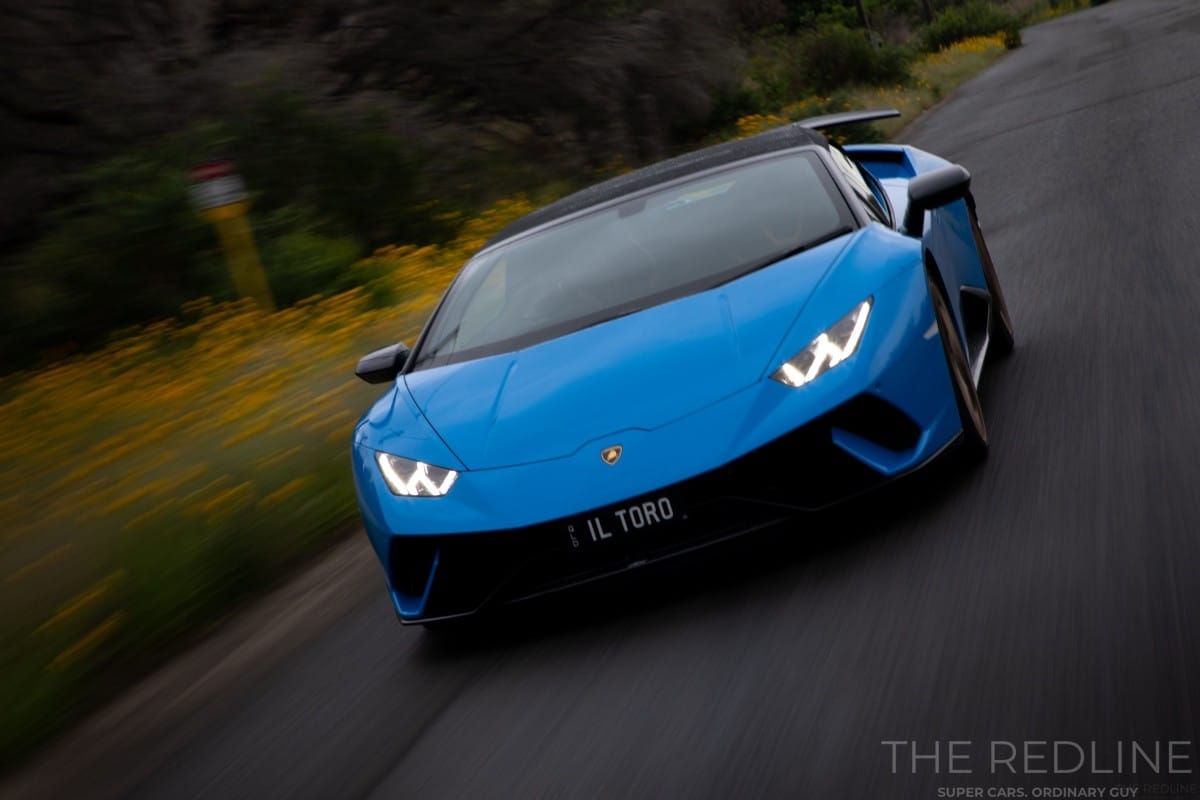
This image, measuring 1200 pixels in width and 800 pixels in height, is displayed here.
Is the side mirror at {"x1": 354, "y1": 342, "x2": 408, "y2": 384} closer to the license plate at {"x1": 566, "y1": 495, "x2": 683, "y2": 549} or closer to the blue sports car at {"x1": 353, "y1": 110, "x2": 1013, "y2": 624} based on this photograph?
the blue sports car at {"x1": 353, "y1": 110, "x2": 1013, "y2": 624}

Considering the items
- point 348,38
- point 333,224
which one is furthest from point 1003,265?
point 348,38

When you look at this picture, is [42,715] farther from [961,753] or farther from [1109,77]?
[1109,77]

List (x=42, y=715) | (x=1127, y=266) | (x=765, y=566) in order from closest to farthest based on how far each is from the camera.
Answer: (x=765, y=566) < (x=42, y=715) < (x=1127, y=266)

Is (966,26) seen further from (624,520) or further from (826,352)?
(624,520)

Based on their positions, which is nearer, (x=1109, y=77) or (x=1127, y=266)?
(x=1127, y=266)

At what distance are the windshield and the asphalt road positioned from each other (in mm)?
968

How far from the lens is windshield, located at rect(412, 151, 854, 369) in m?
4.95

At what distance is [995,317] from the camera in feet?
20.4

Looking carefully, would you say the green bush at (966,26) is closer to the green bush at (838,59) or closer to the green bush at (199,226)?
the green bush at (838,59)

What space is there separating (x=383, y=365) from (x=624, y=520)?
1.85m

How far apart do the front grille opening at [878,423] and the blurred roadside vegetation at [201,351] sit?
264cm

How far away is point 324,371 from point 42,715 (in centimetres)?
443

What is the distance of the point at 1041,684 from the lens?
307 centimetres

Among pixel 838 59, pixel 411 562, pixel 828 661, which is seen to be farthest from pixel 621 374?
pixel 838 59
